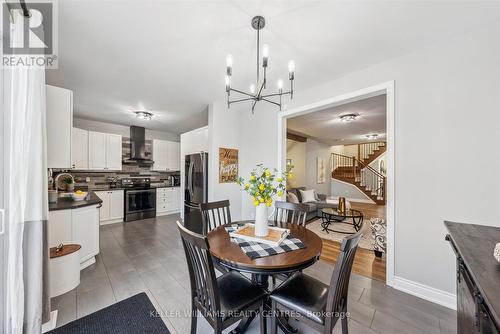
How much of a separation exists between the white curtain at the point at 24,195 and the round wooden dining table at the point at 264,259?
1364mm

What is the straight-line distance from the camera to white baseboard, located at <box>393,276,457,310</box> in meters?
1.91

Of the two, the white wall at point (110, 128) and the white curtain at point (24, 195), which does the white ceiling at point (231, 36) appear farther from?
the white wall at point (110, 128)

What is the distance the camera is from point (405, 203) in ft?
7.27

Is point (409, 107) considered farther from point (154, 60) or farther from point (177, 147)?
point (177, 147)

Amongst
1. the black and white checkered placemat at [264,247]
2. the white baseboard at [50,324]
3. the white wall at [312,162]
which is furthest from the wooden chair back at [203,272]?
the white wall at [312,162]

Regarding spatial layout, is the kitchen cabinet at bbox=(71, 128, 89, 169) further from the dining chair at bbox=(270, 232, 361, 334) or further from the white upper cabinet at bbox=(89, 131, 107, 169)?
the dining chair at bbox=(270, 232, 361, 334)

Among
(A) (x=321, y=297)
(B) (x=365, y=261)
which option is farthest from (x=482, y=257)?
(B) (x=365, y=261)

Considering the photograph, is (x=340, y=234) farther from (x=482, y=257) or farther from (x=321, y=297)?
(x=482, y=257)

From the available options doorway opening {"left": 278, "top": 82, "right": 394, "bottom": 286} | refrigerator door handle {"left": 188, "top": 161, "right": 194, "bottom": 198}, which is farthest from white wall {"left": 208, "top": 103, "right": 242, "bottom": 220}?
doorway opening {"left": 278, "top": 82, "right": 394, "bottom": 286}

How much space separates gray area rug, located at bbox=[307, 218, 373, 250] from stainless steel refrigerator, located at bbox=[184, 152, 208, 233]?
2.59 meters

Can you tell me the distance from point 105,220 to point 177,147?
283 centimetres

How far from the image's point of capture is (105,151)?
500 centimetres

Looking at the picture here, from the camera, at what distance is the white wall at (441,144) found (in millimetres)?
1783

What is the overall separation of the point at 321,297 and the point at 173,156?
19.7 feet
